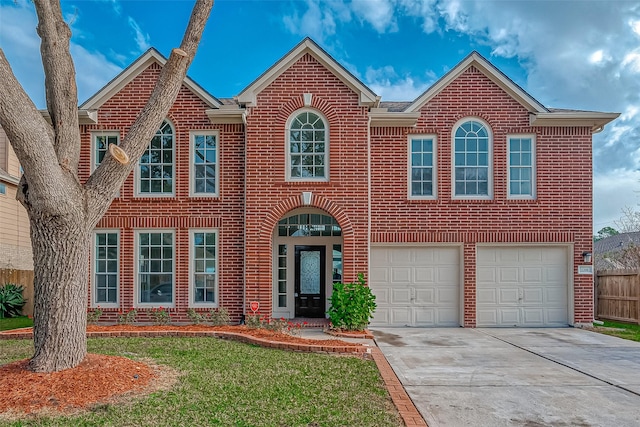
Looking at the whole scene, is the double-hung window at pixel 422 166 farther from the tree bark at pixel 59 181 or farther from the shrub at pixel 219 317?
the tree bark at pixel 59 181

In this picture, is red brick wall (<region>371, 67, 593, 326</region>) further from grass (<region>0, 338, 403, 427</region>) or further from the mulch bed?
the mulch bed

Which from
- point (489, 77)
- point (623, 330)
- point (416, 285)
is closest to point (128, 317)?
point (416, 285)

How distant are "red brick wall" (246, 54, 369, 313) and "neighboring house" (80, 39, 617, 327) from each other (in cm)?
4

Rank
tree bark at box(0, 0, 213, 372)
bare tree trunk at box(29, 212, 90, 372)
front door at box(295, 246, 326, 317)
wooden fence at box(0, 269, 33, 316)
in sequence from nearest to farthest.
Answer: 1. tree bark at box(0, 0, 213, 372)
2. bare tree trunk at box(29, 212, 90, 372)
3. front door at box(295, 246, 326, 317)
4. wooden fence at box(0, 269, 33, 316)

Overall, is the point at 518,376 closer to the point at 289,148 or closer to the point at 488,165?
the point at 488,165

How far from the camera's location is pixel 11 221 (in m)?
18.2

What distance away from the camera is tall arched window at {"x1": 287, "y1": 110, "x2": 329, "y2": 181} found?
12.2 metres

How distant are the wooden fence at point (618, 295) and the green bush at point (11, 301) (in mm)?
17682

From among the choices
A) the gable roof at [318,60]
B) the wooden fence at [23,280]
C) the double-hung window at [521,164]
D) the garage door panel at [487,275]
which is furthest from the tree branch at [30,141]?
the double-hung window at [521,164]

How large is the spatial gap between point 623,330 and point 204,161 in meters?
11.6

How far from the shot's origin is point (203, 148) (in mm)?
12750

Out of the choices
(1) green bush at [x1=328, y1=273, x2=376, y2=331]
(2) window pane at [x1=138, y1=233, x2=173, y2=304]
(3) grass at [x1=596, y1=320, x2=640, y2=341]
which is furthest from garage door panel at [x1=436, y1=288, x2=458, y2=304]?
(2) window pane at [x1=138, y1=233, x2=173, y2=304]

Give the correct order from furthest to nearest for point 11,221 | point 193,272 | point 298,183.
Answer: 1. point 11,221
2. point 193,272
3. point 298,183

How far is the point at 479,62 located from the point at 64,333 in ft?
37.3
